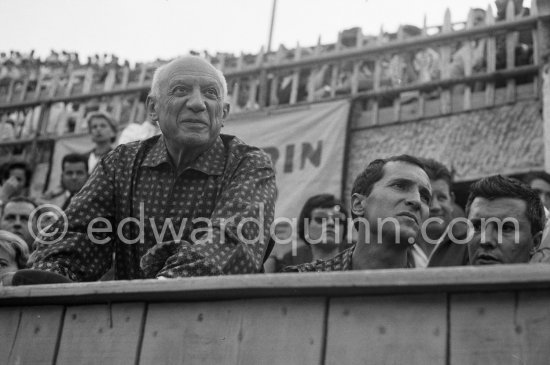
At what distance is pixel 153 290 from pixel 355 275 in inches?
21.4

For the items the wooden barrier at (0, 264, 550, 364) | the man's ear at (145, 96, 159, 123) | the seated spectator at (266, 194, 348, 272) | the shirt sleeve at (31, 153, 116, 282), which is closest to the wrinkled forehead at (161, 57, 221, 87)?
the man's ear at (145, 96, 159, 123)

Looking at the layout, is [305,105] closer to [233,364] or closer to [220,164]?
[220,164]

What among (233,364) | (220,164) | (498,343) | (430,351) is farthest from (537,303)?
(220,164)

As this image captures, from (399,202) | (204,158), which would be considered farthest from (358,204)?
(204,158)

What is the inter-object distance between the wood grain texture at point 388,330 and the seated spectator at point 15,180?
6.28 meters

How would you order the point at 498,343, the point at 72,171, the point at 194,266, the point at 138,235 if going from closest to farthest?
the point at 498,343 < the point at 194,266 < the point at 138,235 < the point at 72,171

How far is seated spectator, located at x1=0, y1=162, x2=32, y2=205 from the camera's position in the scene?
765cm

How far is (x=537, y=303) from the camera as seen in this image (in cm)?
170

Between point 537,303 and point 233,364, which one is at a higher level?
point 537,303

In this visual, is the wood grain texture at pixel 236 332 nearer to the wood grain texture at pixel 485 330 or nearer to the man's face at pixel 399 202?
the wood grain texture at pixel 485 330

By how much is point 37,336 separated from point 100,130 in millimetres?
5094

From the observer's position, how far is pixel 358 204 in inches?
150

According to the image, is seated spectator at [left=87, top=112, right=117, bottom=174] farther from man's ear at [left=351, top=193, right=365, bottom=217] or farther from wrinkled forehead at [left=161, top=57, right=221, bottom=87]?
wrinkled forehead at [left=161, top=57, right=221, bottom=87]

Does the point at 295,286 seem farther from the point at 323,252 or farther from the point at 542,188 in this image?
the point at 542,188
